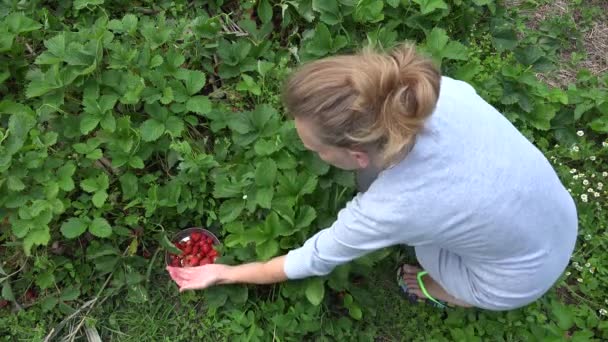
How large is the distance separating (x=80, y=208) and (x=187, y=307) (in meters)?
0.70

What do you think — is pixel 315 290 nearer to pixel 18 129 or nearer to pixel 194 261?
pixel 194 261

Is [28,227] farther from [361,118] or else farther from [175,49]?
[361,118]

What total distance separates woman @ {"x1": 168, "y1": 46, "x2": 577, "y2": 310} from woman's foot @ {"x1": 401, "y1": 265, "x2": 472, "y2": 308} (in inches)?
20.7

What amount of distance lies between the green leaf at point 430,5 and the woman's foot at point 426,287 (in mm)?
1330

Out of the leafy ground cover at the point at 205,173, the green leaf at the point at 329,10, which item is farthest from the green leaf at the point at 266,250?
the green leaf at the point at 329,10

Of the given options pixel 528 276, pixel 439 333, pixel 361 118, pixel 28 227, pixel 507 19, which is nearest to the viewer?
pixel 361 118

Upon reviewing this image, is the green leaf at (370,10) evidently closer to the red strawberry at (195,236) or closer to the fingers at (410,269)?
the fingers at (410,269)

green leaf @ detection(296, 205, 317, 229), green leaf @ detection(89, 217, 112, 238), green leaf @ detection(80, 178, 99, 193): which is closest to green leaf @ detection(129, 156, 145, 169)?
green leaf @ detection(80, 178, 99, 193)

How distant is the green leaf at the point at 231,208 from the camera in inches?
106

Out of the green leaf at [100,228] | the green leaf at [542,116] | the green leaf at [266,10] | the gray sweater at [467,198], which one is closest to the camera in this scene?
the gray sweater at [467,198]

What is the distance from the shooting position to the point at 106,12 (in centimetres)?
329

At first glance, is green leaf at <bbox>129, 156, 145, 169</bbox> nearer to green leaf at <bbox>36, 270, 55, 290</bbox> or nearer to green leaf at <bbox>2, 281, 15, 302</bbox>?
Result: green leaf at <bbox>36, 270, 55, 290</bbox>

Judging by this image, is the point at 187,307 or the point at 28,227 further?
the point at 187,307

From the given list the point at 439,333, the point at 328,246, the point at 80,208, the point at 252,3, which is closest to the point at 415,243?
the point at 328,246
